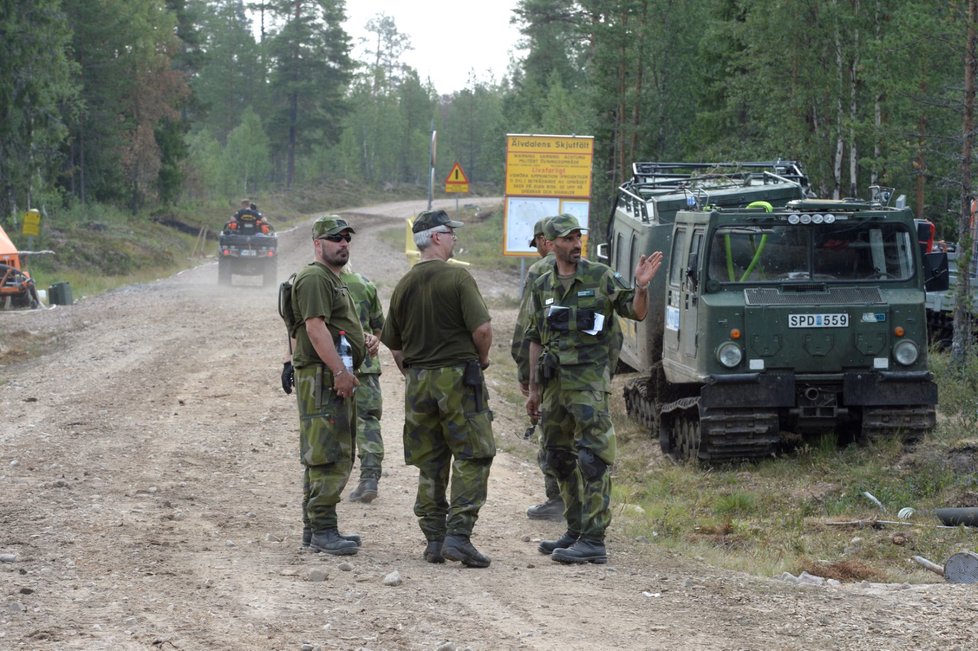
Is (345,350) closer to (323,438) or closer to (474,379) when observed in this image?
(323,438)

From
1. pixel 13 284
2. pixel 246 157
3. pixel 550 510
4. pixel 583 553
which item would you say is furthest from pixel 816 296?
pixel 246 157

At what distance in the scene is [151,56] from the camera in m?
49.8

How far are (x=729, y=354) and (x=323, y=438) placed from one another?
502 centimetres

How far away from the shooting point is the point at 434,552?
24.1 ft

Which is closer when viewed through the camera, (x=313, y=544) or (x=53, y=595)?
(x=53, y=595)

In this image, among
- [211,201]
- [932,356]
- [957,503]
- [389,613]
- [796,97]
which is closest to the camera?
[389,613]

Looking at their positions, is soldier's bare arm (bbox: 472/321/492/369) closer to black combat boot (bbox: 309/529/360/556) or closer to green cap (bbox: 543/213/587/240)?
green cap (bbox: 543/213/587/240)

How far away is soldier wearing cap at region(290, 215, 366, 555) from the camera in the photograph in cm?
723

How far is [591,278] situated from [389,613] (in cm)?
249

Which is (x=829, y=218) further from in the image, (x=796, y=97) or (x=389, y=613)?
(x=796, y=97)

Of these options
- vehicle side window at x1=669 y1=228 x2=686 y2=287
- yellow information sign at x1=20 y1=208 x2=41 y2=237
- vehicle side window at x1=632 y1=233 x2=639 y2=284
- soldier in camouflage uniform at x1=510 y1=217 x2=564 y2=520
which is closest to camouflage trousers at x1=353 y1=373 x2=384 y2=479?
soldier in camouflage uniform at x1=510 y1=217 x2=564 y2=520

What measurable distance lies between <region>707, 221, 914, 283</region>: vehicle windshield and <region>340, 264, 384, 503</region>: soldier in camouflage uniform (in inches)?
143

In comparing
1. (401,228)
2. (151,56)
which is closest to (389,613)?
(151,56)

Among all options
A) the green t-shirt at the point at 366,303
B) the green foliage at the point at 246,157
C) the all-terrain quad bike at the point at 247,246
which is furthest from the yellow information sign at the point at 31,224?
the green foliage at the point at 246,157
